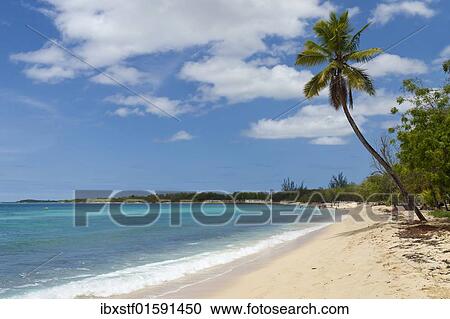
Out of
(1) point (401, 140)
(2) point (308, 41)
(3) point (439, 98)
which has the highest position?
(2) point (308, 41)

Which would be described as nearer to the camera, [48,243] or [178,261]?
[178,261]

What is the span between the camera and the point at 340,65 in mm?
19281

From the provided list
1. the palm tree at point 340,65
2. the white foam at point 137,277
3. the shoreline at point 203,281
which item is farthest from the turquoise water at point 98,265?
the palm tree at point 340,65

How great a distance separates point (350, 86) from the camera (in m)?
19.2

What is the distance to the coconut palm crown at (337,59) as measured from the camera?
62.7ft

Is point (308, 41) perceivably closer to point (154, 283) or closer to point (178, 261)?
point (178, 261)

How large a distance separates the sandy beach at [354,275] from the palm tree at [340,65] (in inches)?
225

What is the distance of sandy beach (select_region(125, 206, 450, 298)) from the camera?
312 inches

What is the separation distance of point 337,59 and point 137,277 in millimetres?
12701

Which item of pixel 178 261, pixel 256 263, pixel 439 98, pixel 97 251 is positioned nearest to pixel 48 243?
pixel 97 251

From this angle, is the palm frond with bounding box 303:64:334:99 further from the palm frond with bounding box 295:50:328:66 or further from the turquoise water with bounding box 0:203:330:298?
the turquoise water with bounding box 0:203:330:298

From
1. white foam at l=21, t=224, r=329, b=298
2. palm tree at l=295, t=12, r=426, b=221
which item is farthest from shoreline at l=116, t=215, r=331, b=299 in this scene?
palm tree at l=295, t=12, r=426, b=221

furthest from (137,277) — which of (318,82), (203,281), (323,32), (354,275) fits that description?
(323,32)
